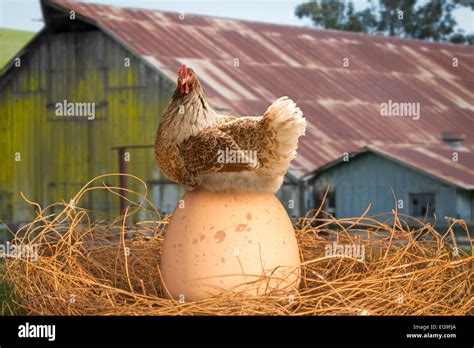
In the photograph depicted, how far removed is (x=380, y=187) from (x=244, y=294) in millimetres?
7096

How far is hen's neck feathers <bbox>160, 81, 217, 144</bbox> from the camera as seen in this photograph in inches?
182

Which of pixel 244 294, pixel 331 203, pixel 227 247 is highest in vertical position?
pixel 227 247

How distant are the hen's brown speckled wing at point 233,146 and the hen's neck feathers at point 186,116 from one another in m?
0.06

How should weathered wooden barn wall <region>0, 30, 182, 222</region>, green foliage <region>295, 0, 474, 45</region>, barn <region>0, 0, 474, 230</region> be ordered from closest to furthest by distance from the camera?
barn <region>0, 0, 474, 230</region>, weathered wooden barn wall <region>0, 30, 182, 222</region>, green foliage <region>295, 0, 474, 45</region>

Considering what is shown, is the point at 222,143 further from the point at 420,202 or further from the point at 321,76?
the point at 321,76

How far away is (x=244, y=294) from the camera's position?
4.63 metres

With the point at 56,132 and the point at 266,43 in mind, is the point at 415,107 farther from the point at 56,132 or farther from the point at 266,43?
the point at 56,132

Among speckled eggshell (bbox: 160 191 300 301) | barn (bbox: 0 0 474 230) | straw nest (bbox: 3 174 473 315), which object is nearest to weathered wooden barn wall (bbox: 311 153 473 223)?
barn (bbox: 0 0 474 230)

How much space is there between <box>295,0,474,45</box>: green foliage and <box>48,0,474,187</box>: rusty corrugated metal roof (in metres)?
2.67

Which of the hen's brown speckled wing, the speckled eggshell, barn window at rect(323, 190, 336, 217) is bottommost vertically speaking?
barn window at rect(323, 190, 336, 217)

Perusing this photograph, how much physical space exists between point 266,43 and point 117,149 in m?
3.57

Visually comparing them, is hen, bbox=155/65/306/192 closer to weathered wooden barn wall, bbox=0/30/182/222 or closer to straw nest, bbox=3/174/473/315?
straw nest, bbox=3/174/473/315

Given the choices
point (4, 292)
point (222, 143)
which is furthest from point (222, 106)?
point (222, 143)

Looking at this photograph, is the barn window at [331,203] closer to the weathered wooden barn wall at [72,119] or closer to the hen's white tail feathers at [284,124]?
the weathered wooden barn wall at [72,119]
